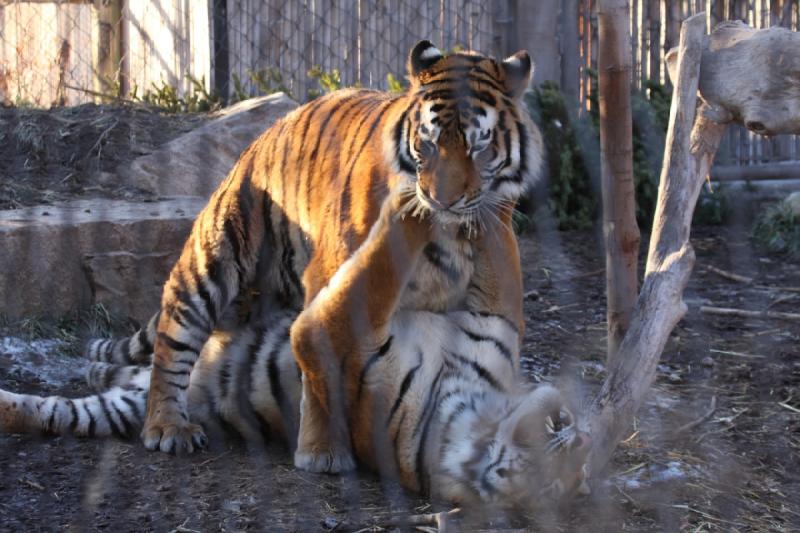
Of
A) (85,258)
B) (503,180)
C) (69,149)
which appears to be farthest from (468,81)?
(69,149)

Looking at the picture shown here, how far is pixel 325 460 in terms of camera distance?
2.72 m

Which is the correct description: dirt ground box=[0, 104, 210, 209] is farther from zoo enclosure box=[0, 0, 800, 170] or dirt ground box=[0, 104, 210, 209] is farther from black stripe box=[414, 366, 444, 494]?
black stripe box=[414, 366, 444, 494]

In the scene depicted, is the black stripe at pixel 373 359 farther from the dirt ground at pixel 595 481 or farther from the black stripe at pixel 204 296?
the black stripe at pixel 204 296

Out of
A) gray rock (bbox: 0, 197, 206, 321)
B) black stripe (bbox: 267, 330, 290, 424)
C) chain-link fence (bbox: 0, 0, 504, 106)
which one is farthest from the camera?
chain-link fence (bbox: 0, 0, 504, 106)

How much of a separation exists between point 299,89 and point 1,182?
91.7 inches

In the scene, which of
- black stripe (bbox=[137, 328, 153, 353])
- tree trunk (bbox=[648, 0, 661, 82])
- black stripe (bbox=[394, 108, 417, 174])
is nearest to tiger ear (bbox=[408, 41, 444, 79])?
black stripe (bbox=[394, 108, 417, 174])

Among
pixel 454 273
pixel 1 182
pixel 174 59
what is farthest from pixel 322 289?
pixel 174 59

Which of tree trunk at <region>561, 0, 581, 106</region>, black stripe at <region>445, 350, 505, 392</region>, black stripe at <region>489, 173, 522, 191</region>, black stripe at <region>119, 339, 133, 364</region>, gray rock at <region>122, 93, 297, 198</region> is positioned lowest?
black stripe at <region>119, 339, 133, 364</region>

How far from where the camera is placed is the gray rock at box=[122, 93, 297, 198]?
4.89m

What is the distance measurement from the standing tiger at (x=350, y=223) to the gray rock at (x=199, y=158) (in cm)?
165

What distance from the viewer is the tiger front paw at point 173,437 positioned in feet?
9.70

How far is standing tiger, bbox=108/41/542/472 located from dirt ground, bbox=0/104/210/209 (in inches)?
63.6

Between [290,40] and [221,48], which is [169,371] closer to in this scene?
[221,48]

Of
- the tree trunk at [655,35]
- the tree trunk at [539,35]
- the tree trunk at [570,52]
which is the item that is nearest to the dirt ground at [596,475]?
the tree trunk at [539,35]
